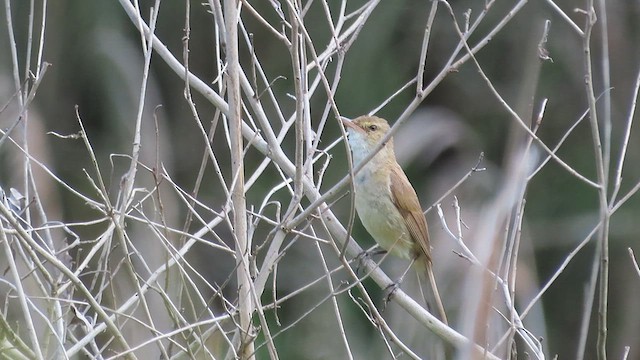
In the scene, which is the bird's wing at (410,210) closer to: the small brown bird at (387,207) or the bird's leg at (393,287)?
the small brown bird at (387,207)

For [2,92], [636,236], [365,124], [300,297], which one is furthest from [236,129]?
[636,236]

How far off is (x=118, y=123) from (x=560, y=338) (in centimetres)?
539

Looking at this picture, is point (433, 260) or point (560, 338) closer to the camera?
point (433, 260)

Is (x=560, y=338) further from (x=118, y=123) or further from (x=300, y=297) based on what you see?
(x=118, y=123)

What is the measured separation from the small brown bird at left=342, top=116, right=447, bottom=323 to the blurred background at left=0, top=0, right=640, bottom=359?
3.20 metres

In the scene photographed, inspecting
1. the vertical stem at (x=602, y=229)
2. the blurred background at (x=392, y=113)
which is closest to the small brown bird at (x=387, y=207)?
the vertical stem at (x=602, y=229)

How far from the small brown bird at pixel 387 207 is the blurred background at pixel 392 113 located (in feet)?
10.5

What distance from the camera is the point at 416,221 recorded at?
17.6 feet

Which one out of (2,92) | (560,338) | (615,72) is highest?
(615,72)

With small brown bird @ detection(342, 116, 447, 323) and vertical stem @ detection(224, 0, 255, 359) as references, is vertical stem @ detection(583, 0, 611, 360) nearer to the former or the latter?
vertical stem @ detection(224, 0, 255, 359)

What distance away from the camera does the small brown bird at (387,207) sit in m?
5.20

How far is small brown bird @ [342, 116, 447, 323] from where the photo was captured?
205 inches

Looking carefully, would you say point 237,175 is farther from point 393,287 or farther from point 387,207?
point 387,207

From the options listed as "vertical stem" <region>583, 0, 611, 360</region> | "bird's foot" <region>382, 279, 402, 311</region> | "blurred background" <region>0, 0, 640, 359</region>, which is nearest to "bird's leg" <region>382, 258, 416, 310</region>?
"bird's foot" <region>382, 279, 402, 311</region>
